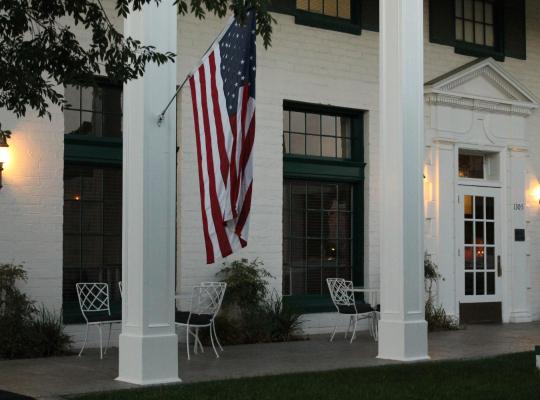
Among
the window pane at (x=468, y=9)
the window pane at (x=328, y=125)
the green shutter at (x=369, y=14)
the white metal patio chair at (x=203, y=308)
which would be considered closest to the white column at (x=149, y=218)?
the white metal patio chair at (x=203, y=308)

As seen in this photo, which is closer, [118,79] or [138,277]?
[118,79]

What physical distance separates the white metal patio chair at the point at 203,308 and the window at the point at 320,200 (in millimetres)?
1816

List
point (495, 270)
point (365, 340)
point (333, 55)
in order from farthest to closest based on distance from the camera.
Result: 1. point (495, 270)
2. point (333, 55)
3. point (365, 340)

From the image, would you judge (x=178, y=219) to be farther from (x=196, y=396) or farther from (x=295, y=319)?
(x=196, y=396)

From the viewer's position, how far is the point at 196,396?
816 centimetres

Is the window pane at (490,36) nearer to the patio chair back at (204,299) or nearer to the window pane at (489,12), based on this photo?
the window pane at (489,12)

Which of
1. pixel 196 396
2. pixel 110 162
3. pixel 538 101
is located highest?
pixel 538 101

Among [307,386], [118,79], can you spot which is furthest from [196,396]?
[118,79]

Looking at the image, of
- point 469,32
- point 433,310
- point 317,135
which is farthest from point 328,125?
point 469,32

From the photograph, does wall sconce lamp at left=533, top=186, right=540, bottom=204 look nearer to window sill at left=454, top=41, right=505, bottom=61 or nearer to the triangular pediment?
the triangular pediment

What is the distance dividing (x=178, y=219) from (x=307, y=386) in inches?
188

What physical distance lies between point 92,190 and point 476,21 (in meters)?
8.43

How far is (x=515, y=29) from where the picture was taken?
17.4 m

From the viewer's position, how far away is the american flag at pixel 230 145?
8.26m
